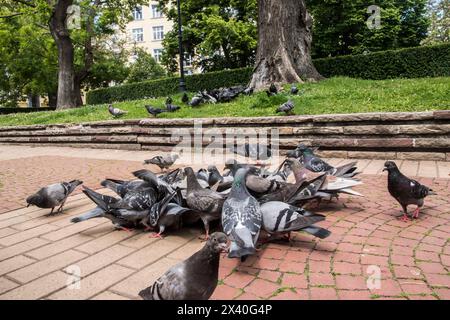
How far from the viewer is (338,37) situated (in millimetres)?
30078

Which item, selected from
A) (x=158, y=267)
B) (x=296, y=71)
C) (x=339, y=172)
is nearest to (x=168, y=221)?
(x=158, y=267)

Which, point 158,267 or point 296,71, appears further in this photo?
point 296,71

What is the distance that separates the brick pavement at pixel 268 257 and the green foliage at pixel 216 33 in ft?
80.7

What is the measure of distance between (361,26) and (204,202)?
30.0 metres

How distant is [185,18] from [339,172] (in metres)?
29.2

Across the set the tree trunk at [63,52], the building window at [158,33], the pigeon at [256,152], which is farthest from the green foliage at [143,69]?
the pigeon at [256,152]

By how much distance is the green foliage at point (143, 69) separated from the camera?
137ft

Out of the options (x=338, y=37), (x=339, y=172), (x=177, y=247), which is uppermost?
(x=338, y=37)

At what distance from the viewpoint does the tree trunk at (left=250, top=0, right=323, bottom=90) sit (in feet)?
42.1

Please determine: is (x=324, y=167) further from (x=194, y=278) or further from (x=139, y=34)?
(x=139, y=34)

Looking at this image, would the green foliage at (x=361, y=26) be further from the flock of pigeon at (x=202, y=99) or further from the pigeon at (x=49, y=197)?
the pigeon at (x=49, y=197)

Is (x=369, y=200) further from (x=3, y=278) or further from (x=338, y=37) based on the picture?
(x=338, y=37)

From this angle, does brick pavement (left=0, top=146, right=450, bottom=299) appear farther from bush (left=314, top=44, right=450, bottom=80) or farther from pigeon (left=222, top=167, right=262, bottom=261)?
bush (left=314, top=44, right=450, bottom=80)

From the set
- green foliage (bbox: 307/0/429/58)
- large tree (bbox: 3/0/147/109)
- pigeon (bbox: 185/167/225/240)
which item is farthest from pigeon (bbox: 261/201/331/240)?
green foliage (bbox: 307/0/429/58)
